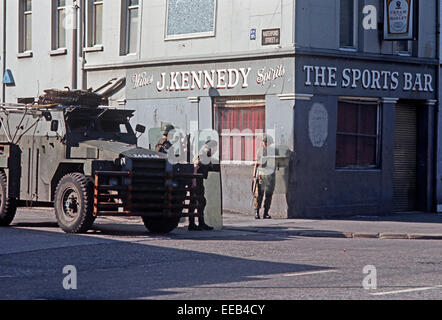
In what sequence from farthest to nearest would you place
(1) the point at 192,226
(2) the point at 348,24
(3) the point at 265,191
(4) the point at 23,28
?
(4) the point at 23,28 → (2) the point at 348,24 → (3) the point at 265,191 → (1) the point at 192,226

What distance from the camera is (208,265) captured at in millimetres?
13117

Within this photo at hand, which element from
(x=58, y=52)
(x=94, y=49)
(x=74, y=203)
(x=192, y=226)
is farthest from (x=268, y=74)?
(x=58, y=52)

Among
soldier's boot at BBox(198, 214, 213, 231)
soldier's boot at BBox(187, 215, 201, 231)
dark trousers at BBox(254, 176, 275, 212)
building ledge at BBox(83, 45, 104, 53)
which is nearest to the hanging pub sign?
dark trousers at BBox(254, 176, 275, 212)

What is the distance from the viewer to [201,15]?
971 inches

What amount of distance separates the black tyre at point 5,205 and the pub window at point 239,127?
7.15 metres

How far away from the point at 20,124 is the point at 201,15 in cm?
726

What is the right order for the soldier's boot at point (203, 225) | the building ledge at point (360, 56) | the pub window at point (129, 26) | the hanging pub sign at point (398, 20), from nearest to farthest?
the soldier's boot at point (203, 225) → the building ledge at point (360, 56) → the hanging pub sign at point (398, 20) → the pub window at point (129, 26)

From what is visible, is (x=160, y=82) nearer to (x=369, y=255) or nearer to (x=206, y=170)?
(x=206, y=170)

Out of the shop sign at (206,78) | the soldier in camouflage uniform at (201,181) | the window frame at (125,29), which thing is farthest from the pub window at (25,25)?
the soldier in camouflage uniform at (201,181)

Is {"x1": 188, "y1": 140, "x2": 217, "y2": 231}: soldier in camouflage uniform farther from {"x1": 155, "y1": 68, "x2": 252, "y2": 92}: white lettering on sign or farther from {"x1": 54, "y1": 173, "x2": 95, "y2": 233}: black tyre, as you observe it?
{"x1": 155, "y1": 68, "x2": 252, "y2": 92}: white lettering on sign

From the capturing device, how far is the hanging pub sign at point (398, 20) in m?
23.7

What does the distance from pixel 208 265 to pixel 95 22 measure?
1693 cm

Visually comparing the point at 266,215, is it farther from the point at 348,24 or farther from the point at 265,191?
the point at 348,24

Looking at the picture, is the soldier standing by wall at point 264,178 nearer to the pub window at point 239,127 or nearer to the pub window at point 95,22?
the pub window at point 239,127
